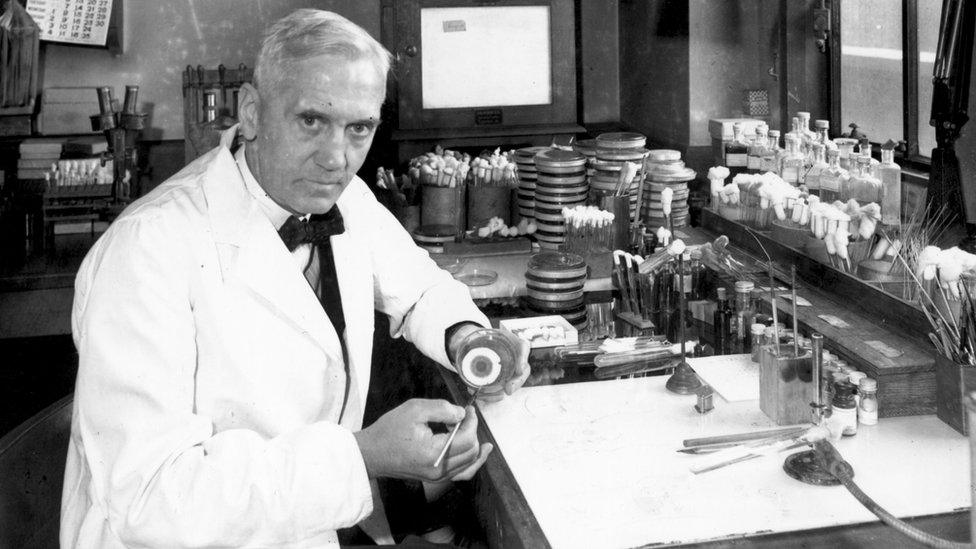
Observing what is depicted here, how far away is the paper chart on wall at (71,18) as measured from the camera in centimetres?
621

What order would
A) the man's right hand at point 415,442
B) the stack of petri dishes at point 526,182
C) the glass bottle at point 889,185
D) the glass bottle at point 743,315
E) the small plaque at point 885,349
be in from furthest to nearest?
the stack of petri dishes at point 526,182
the glass bottle at point 889,185
the glass bottle at point 743,315
the small plaque at point 885,349
the man's right hand at point 415,442

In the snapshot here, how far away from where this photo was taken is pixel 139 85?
652cm

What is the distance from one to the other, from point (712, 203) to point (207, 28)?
3.87 metres

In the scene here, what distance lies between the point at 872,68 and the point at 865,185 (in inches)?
50.9

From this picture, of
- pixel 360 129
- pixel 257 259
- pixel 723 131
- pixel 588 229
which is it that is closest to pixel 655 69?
pixel 723 131

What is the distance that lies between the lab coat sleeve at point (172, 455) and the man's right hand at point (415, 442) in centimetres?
4

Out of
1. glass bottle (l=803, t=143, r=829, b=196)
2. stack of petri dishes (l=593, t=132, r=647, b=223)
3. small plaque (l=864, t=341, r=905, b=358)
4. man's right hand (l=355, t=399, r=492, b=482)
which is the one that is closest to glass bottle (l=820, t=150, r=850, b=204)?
glass bottle (l=803, t=143, r=829, b=196)

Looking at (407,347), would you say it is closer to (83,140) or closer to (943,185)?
(943,185)

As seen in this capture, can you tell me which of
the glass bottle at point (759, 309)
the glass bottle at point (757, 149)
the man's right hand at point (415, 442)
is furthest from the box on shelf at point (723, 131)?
the man's right hand at point (415, 442)

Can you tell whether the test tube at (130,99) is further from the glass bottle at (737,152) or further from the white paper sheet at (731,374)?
the white paper sheet at (731,374)

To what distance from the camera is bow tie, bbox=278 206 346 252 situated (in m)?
2.32

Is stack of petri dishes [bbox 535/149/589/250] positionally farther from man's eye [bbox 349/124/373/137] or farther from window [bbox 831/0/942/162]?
man's eye [bbox 349/124/373/137]

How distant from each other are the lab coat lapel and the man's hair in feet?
0.87

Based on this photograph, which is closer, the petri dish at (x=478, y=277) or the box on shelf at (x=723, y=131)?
the petri dish at (x=478, y=277)
